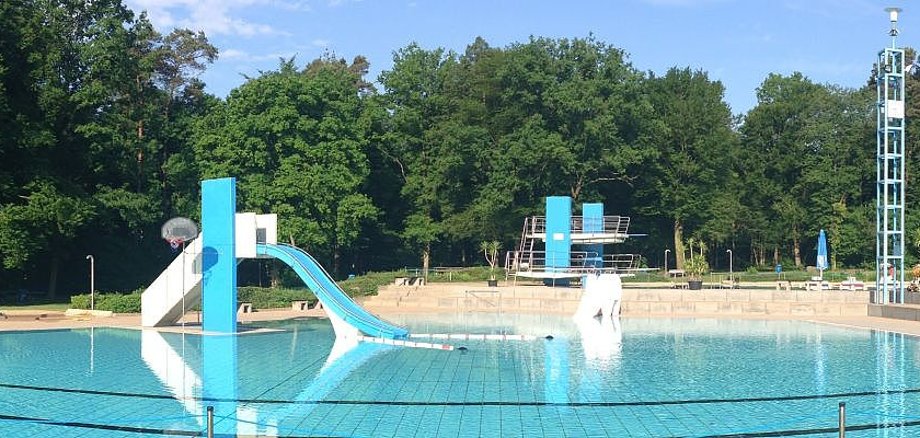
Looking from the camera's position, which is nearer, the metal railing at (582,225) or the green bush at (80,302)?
the green bush at (80,302)

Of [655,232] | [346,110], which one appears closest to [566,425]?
[346,110]

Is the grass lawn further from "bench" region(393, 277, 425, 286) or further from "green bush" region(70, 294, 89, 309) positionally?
"bench" region(393, 277, 425, 286)

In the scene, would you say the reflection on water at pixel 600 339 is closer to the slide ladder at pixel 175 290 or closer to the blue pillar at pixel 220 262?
the blue pillar at pixel 220 262

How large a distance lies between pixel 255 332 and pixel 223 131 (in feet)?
87.2

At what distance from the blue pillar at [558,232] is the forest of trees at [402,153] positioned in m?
10.4

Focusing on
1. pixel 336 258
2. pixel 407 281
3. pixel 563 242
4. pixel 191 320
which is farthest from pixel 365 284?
pixel 191 320

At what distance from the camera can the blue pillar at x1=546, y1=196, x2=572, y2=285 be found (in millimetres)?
47125

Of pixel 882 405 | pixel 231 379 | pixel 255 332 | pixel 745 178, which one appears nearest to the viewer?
pixel 882 405

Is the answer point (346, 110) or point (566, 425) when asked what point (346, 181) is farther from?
point (566, 425)

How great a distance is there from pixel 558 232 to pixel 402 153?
20.4 meters

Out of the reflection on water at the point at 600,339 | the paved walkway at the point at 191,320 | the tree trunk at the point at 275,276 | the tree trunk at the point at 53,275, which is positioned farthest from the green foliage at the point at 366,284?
the tree trunk at the point at 53,275

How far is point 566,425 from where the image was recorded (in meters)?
15.0

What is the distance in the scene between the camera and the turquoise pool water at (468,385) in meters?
15.0

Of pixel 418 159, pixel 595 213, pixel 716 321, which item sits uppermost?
pixel 418 159
